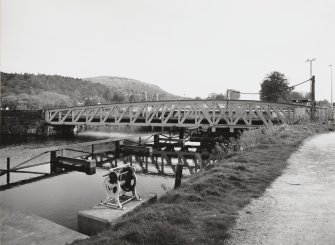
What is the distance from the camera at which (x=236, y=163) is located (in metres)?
9.95

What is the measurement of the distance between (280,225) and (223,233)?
1184 millimetres

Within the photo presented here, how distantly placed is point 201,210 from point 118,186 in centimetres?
337

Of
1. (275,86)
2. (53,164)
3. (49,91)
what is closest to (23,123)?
(53,164)

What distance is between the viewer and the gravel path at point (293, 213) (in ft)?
15.5

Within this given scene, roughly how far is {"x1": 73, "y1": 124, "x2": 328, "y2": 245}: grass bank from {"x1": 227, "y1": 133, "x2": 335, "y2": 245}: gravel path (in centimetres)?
28

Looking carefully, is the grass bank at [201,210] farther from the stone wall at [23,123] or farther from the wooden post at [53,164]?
the stone wall at [23,123]

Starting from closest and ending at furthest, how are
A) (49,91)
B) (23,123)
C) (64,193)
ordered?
(64,193), (23,123), (49,91)

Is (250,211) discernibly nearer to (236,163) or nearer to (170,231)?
(170,231)

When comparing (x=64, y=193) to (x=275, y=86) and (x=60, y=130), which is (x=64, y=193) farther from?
(x=275, y=86)

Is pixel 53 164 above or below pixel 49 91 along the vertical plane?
below

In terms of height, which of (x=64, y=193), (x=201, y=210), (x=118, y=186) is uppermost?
(x=201, y=210)

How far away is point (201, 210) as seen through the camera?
5984 mm

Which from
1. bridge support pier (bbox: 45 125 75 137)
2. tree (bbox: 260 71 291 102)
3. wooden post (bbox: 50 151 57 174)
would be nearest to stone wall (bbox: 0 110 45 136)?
bridge support pier (bbox: 45 125 75 137)

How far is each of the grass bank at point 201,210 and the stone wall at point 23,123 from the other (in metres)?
49.9
